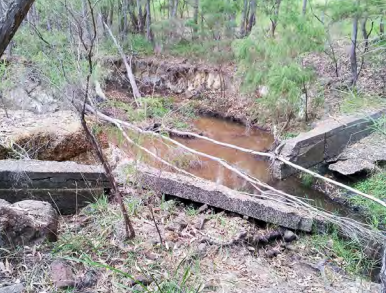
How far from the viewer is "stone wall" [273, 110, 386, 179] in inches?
225

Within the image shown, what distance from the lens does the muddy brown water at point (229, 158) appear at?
5.02 m

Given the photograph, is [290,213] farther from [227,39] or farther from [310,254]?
[227,39]

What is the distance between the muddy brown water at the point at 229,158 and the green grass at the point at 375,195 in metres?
0.23

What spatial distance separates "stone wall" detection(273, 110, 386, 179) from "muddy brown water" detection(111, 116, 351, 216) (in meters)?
0.36

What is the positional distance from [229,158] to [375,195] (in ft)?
9.83

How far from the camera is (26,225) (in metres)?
2.80

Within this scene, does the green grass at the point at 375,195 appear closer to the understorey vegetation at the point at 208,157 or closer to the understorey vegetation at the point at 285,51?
the understorey vegetation at the point at 208,157

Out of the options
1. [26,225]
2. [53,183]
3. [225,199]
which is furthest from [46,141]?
[225,199]

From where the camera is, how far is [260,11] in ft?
34.8

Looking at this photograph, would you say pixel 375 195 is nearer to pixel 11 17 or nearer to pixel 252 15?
pixel 11 17

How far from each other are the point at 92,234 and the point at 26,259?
2.00 ft

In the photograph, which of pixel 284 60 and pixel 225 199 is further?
pixel 284 60

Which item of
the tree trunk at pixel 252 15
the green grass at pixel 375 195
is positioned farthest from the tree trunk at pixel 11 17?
the tree trunk at pixel 252 15

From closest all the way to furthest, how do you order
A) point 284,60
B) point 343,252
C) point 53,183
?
point 343,252, point 53,183, point 284,60
